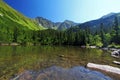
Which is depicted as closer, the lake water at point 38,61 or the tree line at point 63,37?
the lake water at point 38,61

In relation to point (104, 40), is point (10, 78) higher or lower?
lower

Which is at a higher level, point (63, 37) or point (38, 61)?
point (63, 37)

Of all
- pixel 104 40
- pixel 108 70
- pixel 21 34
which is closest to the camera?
pixel 108 70

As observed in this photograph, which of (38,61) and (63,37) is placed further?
(63,37)

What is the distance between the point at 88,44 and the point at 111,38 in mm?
27939

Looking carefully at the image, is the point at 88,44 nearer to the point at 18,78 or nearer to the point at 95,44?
the point at 95,44

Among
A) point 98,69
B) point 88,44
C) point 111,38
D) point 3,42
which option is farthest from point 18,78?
point 3,42

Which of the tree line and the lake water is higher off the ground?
the tree line

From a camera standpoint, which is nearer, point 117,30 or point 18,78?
point 18,78

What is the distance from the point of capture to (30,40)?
606 feet

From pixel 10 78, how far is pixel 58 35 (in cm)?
15614

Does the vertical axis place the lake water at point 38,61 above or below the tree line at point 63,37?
below

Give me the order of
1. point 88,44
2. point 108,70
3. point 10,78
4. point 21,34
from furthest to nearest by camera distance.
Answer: point 21,34 → point 88,44 → point 108,70 → point 10,78

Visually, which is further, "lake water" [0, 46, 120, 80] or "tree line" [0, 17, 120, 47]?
"tree line" [0, 17, 120, 47]
